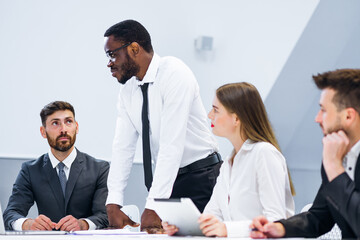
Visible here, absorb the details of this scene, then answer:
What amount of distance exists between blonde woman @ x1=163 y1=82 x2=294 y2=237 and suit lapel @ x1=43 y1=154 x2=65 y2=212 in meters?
1.27

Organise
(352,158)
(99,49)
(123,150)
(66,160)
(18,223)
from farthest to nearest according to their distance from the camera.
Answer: (99,49), (66,160), (18,223), (123,150), (352,158)

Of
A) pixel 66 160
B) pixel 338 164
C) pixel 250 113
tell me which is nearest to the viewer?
pixel 338 164

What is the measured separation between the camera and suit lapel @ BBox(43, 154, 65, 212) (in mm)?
3205

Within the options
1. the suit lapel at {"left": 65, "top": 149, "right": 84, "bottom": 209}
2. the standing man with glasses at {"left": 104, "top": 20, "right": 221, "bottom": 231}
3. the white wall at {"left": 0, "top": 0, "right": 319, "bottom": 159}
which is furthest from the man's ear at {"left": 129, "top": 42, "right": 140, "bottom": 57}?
the white wall at {"left": 0, "top": 0, "right": 319, "bottom": 159}

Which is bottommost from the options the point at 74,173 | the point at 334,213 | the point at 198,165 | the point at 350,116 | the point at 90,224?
the point at 90,224

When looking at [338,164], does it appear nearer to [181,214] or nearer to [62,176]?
[181,214]

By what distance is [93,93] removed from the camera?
4.25m

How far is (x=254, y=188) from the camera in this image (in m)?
2.12

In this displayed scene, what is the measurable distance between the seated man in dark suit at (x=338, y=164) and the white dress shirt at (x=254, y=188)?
0.27m

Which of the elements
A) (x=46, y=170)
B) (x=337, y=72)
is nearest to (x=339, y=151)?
(x=337, y=72)

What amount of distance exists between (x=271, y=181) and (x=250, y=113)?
1.10 ft

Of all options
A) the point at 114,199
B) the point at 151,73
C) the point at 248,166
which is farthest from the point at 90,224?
the point at 248,166

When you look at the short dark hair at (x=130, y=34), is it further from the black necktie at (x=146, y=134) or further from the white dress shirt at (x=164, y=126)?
the black necktie at (x=146, y=134)

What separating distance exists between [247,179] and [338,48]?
9.43 feet
